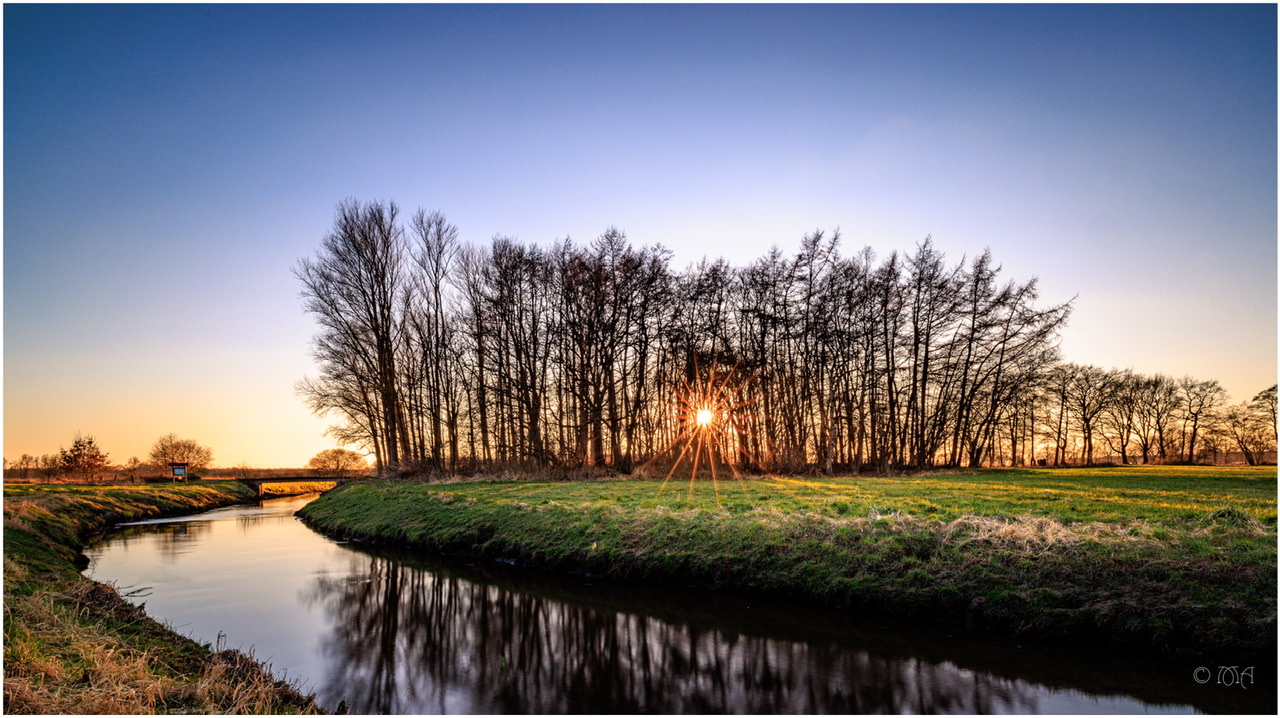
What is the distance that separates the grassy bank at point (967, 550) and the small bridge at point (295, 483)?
35991 mm

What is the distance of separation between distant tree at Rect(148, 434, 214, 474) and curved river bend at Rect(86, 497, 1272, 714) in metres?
77.3

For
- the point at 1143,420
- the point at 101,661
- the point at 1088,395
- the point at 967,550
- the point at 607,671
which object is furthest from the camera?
the point at 1143,420

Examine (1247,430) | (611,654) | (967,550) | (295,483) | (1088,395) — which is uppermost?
(1088,395)

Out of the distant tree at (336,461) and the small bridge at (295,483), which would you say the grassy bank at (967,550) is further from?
the distant tree at (336,461)

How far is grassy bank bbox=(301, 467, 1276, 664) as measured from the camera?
862cm

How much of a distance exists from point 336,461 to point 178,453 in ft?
60.8

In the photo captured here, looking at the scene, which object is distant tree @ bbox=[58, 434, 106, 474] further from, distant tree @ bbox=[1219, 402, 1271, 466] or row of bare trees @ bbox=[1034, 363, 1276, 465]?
distant tree @ bbox=[1219, 402, 1271, 466]

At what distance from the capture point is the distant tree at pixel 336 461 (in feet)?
241

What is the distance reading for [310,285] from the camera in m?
35.5

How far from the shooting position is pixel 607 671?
854 cm

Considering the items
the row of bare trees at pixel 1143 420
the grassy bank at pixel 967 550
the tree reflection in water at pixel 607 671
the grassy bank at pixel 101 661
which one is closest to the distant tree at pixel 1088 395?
the row of bare trees at pixel 1143 420

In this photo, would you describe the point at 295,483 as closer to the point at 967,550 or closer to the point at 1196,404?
the point at 967,550

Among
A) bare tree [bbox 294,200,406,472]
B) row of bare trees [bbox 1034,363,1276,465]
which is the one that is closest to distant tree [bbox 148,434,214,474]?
bare tree [bbox 294,200,406,472]

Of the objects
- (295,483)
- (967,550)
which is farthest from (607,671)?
(295,483)
